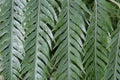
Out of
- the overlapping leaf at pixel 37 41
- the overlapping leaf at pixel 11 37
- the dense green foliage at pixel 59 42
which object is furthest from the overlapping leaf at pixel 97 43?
the overlapping leaf at pixel 11 37

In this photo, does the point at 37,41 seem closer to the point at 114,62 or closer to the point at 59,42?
the point at 59,42

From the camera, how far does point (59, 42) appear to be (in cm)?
98

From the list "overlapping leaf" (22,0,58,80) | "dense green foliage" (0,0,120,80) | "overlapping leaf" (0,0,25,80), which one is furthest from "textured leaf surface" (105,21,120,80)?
"overlapping leaf" (0,0,25,80)

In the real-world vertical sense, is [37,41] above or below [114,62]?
above

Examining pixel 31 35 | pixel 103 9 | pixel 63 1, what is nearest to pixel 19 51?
pixel 31 35

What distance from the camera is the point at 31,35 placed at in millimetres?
994

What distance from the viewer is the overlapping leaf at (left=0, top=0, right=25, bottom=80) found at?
1007mm

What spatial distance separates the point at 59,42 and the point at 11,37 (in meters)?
0.18

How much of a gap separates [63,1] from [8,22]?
21 centimetres

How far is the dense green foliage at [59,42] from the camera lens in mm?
984

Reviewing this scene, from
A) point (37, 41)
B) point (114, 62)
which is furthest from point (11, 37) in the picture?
point (114, 62)

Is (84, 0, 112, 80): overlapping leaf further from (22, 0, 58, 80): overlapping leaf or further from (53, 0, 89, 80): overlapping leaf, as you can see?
(22, 0, 58, 80): overlapping leaf

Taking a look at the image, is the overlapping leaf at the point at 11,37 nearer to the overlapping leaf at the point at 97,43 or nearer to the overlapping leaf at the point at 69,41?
the overlapping leaf at the point at 69,41

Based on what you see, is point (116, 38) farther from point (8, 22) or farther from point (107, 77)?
point (8, 22)
